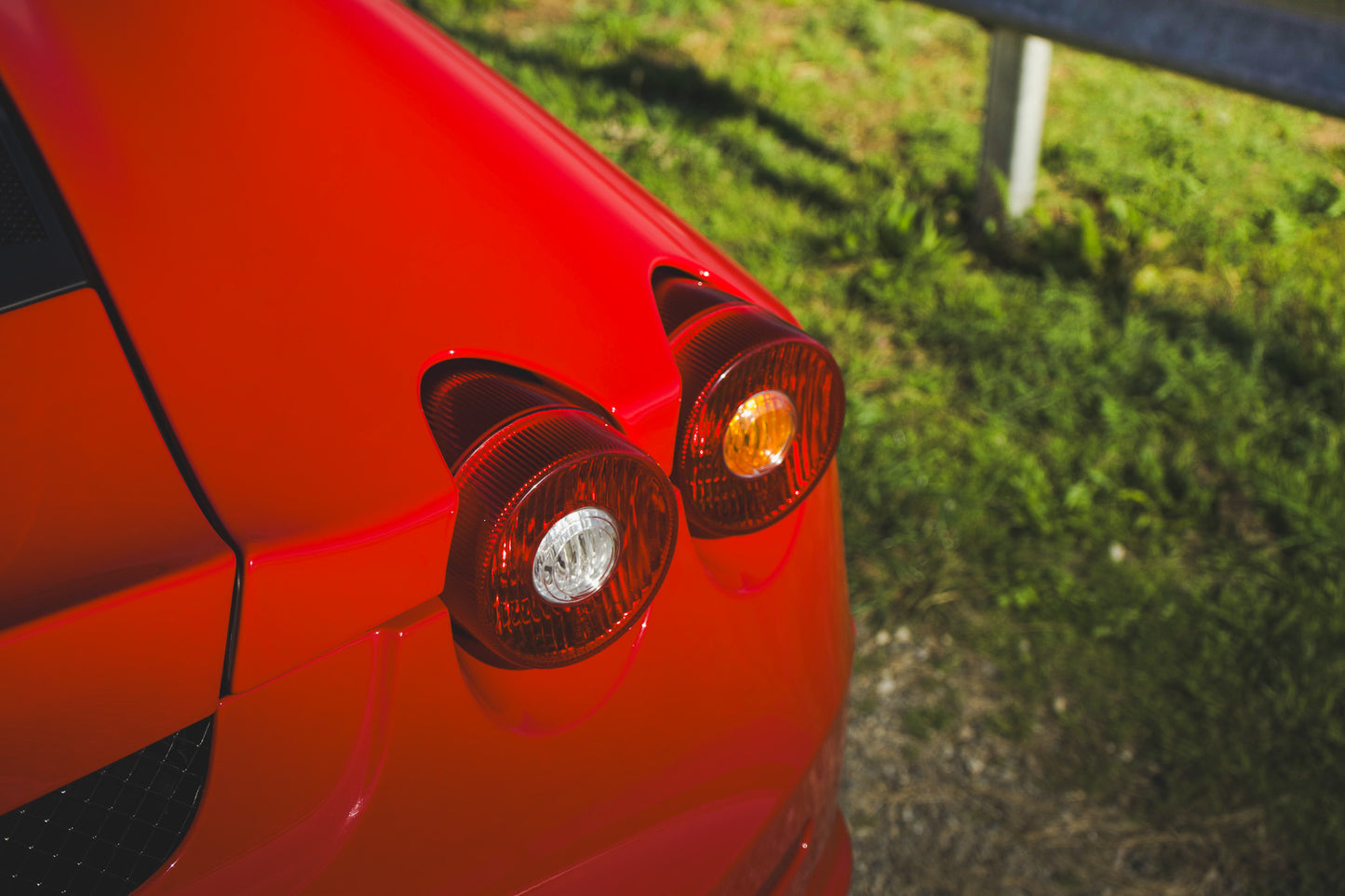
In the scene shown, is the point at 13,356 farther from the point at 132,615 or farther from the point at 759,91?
the point at 759,91

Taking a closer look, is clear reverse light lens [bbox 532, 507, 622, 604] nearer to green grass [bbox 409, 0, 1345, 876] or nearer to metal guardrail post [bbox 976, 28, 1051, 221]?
green grass [bbox 409, 0, 1345, 876]

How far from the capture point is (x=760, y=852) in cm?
123

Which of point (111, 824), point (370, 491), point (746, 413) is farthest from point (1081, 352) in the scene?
point (111, 824)

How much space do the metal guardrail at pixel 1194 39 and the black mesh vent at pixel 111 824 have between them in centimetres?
276

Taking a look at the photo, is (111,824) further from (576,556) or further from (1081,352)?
(1081,352)

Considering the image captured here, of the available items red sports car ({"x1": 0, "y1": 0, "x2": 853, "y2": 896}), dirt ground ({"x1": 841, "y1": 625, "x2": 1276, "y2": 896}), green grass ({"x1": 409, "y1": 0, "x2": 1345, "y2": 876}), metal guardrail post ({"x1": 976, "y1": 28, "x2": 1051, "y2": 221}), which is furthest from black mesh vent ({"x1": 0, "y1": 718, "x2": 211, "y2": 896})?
metal guardrail post ({"x1": 976, "y1": 28, "x2": 1051, "y2": 221})

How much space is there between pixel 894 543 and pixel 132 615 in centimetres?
206

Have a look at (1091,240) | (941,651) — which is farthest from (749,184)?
(941,651)

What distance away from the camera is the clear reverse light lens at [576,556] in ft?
3.01

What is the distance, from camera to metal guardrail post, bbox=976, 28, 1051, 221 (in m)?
3.22

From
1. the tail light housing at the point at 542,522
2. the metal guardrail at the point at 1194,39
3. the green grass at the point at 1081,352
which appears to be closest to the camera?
the tail light housing at the point at 542,522

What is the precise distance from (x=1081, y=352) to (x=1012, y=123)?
0.79 metres

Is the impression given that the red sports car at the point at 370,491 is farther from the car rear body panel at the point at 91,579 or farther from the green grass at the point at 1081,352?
the green grass at the point at 1081,352

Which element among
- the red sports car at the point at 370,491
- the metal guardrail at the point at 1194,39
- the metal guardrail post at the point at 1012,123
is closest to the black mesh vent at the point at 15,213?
the red sports car at the point at 370,491
